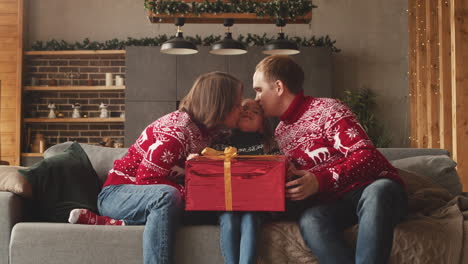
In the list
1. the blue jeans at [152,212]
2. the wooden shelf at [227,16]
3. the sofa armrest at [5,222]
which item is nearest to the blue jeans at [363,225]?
the blue jeans at [152,212]

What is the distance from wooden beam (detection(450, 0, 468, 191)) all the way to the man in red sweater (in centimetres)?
260

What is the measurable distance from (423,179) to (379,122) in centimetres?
565

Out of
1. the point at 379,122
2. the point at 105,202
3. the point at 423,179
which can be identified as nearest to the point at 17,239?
the point at 105,202

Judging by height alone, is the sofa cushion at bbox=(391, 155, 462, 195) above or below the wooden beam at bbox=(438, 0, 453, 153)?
below

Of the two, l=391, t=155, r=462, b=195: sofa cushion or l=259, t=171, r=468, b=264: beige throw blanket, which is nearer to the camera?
l=259, t=171, r=468, b=264: beige throw blanket

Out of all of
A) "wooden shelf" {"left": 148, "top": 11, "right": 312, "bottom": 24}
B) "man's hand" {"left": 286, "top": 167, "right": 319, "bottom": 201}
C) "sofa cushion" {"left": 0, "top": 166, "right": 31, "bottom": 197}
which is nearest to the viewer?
"man's hand" {"left": 286, "top": 167, "right": 319, "bottom": 201}

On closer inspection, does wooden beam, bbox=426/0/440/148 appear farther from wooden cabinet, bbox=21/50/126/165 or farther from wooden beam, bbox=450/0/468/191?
wooden cabinet, bbox=21/50/126/165

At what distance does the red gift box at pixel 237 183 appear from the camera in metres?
1.95

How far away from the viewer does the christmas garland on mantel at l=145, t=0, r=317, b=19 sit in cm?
548

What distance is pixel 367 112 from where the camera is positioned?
25.3 ft

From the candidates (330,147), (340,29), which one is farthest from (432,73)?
(330,147)

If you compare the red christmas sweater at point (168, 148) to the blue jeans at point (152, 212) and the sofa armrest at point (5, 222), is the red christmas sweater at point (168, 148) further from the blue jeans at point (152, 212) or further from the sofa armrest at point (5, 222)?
the sofa armrest at point (5, 222)

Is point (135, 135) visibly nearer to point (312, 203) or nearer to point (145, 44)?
point (145, 44)

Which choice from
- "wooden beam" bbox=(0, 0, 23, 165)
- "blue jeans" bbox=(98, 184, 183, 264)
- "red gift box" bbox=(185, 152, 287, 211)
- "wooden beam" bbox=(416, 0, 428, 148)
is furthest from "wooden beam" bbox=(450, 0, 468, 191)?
"wooden beam" bbox=(0, 0, 23, 165)
